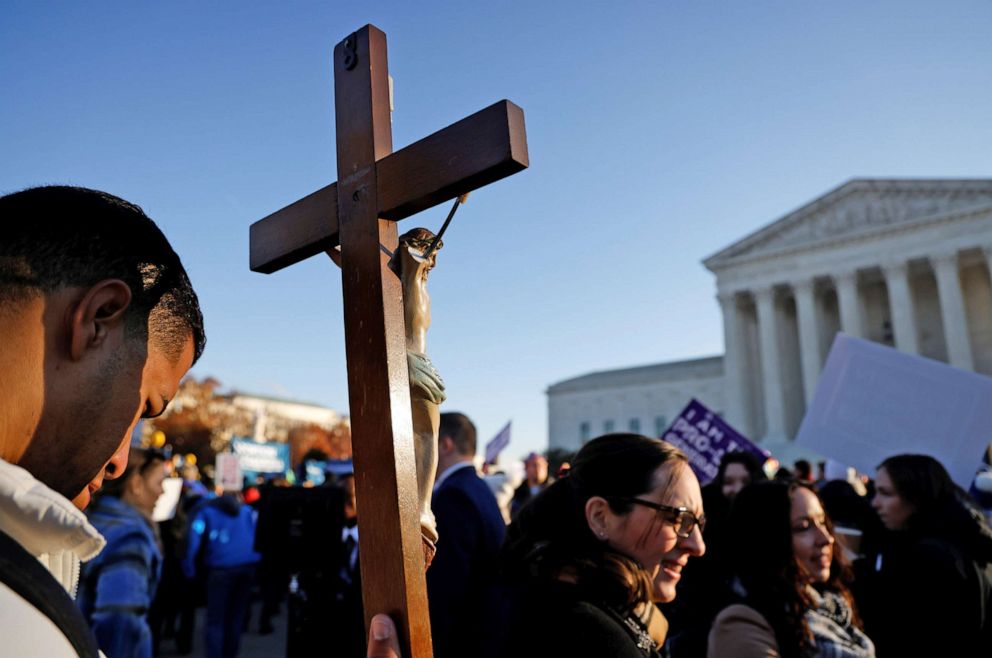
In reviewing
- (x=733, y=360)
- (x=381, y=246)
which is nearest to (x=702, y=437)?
(x=381, y=246)

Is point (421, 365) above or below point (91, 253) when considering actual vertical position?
below

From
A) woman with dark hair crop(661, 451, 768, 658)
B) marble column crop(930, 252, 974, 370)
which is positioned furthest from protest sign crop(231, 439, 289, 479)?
marble column crop(930, 252, 974, 370)

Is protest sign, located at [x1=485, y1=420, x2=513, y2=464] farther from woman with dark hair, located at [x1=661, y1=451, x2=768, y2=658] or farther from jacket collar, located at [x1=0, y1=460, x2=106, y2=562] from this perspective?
jacket collar, located at [x1=0, y1=460, x2=106, y2=562]

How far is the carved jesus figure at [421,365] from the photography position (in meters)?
1.54

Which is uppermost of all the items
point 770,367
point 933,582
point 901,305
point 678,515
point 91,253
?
point 901,305

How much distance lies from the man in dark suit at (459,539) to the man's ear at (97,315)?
7.37 ft

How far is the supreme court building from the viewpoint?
42.7 m

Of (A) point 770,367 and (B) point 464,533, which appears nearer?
(B) point 464,533

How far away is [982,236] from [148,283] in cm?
4917

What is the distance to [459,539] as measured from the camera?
3508 millimetres

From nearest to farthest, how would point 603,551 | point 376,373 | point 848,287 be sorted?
point 376,373 → point 603,551 → point 848,287

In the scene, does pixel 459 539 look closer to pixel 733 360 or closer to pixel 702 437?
pixel 702 437

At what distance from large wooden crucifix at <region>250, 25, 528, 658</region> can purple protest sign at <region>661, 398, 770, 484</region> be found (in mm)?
7720

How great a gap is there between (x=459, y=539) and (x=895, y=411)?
4608mm
